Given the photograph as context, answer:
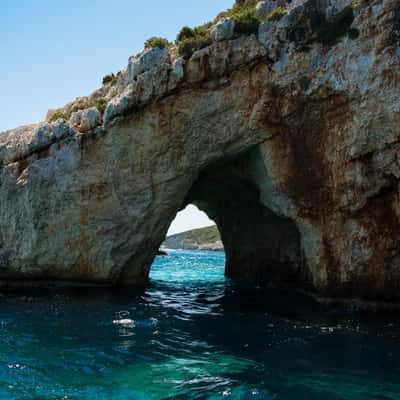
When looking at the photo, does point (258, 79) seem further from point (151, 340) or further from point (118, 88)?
point (151, 340)

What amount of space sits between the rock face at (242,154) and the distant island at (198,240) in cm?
11100

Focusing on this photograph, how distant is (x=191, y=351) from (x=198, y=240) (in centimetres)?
14876

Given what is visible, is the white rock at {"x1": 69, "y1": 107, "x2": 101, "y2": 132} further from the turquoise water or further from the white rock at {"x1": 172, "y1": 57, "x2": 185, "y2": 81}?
the turquoise water

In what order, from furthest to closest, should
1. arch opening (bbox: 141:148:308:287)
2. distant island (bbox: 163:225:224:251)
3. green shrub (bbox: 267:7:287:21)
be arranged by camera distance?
distant island (bbox: 163:225:224:251), arch opening (bbox: 141:148:308:287), green shrub (bbox: 267:7:287:21)

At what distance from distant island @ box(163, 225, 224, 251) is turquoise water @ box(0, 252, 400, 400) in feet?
378

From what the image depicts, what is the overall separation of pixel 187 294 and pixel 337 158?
1189cm

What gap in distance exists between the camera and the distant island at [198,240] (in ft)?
475

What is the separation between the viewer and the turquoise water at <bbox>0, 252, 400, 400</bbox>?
408 inches

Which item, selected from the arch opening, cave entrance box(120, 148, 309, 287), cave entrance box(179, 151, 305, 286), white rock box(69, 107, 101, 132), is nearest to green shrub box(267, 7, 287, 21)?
cave entrance box(120, 148, 309, 287)

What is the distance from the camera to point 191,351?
13.2 meters

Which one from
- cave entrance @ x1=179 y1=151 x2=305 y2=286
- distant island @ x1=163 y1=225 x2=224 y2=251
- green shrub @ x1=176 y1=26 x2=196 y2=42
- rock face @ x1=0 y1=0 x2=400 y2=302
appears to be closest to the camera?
rock face @ x1=0 y1=0 x2=400 y2=302

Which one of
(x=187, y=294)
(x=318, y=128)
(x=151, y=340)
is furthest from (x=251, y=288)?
(x=151, y=340)

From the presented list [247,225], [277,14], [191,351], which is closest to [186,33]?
[277,14]

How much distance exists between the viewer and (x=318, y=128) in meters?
20.4
